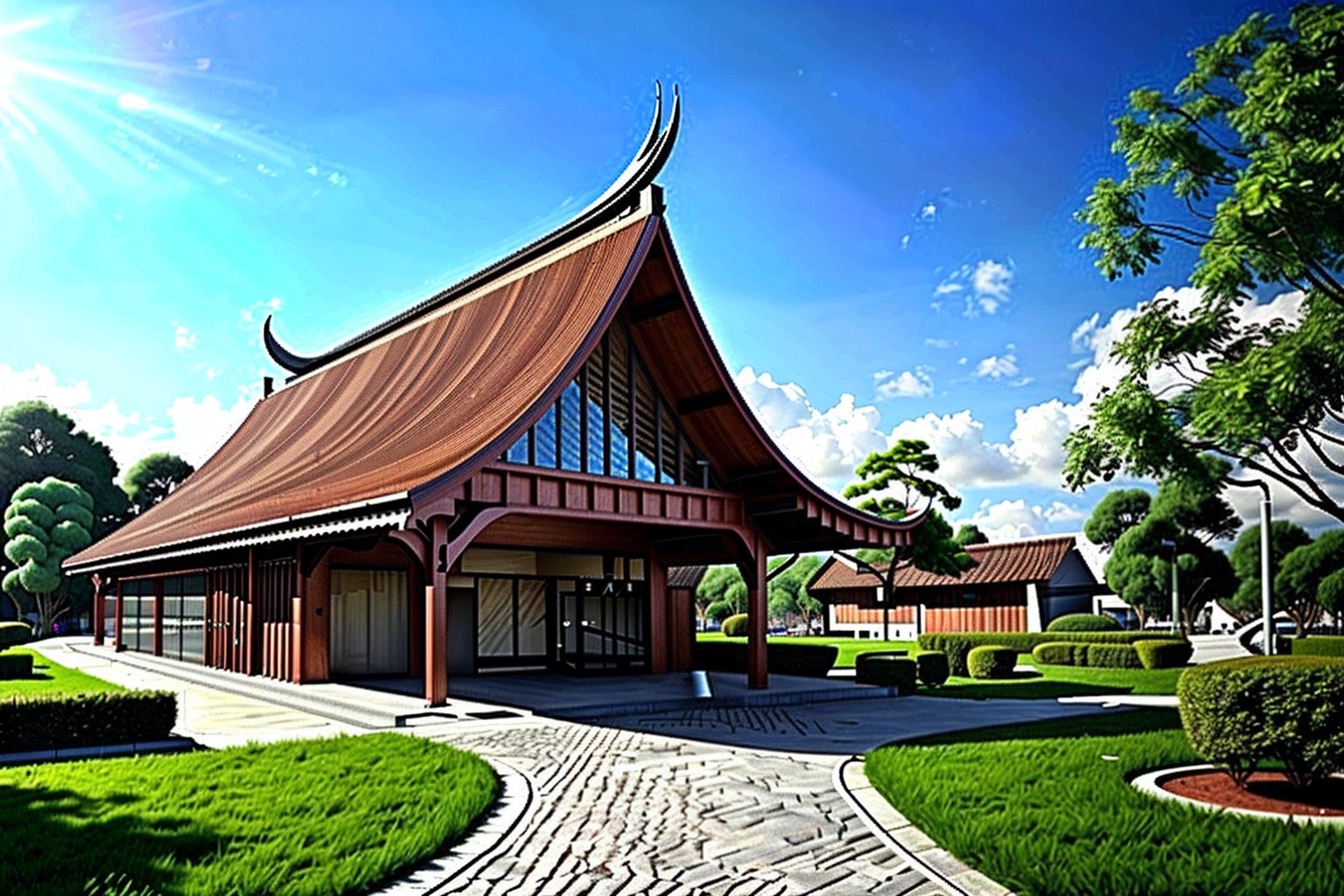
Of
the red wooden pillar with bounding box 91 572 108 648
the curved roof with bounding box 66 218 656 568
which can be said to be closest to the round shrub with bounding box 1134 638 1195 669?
the curved roof with bounding box 66 218 656 568

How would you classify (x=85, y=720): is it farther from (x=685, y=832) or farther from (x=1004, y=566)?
(x=1004, y=566)

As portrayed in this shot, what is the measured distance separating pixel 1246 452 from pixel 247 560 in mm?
21507

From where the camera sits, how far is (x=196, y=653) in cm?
2575

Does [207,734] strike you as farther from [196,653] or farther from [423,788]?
[196,653]

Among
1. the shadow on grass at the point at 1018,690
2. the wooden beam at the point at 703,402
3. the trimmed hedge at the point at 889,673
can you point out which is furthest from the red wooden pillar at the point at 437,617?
the shadow on grass at the point at 1018,690

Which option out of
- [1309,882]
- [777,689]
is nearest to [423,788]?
[1309,882]

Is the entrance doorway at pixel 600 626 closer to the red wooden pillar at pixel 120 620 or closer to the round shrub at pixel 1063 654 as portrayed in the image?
the round shrub at pixel 1063 654

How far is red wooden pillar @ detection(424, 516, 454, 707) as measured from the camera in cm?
1508

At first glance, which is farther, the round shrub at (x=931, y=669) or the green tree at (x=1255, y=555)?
the green tree at (x=1255, y=555)

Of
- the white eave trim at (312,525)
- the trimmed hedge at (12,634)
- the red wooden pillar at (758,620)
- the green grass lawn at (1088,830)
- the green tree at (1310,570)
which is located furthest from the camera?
the green tree at (1310,570)

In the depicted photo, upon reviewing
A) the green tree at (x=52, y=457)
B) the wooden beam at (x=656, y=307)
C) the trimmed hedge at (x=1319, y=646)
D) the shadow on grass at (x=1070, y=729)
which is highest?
the green tree at (x=52, y=457)

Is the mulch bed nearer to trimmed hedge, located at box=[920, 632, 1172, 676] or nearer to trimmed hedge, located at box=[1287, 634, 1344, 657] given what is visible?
trimmed hedge, located at box=[920, 632, 1172, 676]

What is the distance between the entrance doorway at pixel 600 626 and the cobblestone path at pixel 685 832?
10839 mm

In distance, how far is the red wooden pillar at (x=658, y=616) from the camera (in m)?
23.2
